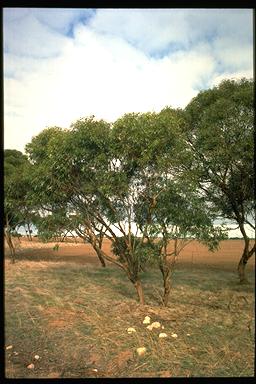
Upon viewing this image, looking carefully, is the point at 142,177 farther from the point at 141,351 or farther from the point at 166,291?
the point at 141,351

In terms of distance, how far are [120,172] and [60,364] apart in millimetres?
6334

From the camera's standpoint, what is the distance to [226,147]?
626 inches

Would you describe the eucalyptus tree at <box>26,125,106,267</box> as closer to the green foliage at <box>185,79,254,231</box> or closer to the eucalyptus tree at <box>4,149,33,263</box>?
the green foliage at <box>185,79,254,231</box>

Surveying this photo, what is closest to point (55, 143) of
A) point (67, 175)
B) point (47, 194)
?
point (67, 175)

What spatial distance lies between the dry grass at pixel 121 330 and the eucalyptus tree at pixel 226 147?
12.6 feet

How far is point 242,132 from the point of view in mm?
15703

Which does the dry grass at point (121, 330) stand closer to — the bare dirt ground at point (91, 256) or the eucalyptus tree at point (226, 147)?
the eucalyptus tree at point (226, 147)

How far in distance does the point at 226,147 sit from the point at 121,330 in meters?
8.58

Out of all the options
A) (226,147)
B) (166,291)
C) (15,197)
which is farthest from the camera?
(15,197)

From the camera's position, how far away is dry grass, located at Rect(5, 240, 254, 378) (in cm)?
822

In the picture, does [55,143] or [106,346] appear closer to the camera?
[106,346]

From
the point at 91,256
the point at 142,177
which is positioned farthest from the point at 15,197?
the point at 142,177

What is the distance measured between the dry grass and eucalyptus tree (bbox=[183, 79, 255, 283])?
3.85m

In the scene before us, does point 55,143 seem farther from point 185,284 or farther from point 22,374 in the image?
point 185,284
